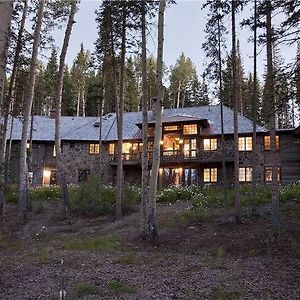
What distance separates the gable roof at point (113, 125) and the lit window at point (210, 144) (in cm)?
82

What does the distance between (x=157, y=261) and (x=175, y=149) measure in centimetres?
2574

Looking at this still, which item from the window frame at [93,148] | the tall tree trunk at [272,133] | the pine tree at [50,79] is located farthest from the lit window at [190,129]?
the tall tree trunk at [272,133]

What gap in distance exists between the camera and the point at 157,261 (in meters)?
10.4

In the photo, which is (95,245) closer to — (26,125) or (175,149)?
(26,125)

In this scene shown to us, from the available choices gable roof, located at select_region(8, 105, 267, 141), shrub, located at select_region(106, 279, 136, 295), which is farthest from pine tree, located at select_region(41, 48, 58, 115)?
shrub, located at select_region(106, 279, 136, 295)

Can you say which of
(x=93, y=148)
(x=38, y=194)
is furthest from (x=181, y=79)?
(x=38, y=194)

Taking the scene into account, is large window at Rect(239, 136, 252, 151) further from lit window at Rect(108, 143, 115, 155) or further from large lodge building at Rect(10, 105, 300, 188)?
lit window at Rect(108, 143, 115, 155)

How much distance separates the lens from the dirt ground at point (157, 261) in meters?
7.33

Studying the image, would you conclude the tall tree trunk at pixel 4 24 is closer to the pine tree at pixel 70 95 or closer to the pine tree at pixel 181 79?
the pine tree at pixel 70 95

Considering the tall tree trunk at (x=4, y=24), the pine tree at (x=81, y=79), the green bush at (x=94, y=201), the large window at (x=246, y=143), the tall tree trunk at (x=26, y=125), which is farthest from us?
the pine tree at (x=81, y=79)

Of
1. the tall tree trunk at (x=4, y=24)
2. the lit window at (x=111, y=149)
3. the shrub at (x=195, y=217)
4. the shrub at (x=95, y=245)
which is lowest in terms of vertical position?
the shrub at (x=95, y=245)

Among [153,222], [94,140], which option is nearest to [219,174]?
[94,140]

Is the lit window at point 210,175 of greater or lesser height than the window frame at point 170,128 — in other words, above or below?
below

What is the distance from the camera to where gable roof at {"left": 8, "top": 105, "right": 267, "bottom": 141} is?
33.8 metres
